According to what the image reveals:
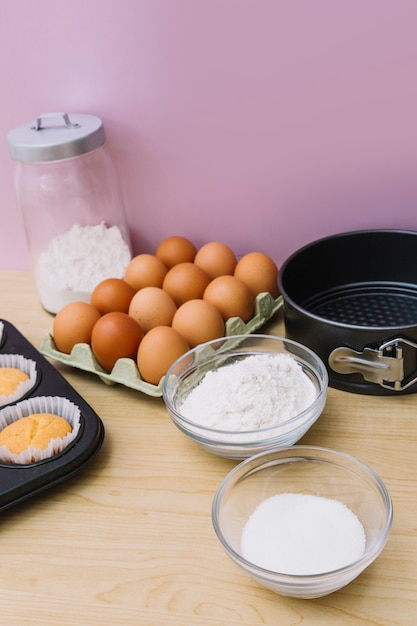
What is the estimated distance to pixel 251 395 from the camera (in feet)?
3.11

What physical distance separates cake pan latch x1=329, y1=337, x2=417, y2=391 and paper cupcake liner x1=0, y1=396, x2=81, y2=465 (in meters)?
0.37

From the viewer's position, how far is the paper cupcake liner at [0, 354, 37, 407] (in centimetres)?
104

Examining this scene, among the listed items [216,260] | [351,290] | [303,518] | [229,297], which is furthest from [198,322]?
[303,518]

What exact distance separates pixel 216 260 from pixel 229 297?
0.12 m

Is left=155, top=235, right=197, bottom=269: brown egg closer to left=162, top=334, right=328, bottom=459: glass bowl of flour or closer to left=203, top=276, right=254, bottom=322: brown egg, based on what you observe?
left=203, top=276, right=254, bottom=322: brown egg

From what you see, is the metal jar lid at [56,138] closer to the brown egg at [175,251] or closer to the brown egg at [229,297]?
the brown egg at [175,251]

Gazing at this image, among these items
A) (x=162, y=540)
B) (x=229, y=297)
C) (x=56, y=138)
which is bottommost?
(x=162, y=540)

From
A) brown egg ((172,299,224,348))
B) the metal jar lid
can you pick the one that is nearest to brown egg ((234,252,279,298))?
brown egg ((172,299,224,348))

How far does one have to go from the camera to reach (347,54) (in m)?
1.14

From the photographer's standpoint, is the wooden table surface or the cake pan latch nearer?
the wooden table surface

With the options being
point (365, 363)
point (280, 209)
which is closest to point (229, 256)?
point (280, 209)

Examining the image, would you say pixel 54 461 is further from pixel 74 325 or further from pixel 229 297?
pixel 229 297

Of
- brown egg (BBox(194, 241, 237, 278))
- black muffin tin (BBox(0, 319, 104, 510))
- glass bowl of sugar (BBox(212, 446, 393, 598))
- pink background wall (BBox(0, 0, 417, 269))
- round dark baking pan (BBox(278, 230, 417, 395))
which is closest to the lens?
glass bowl of sugar (BBox(212, 446, 393, 598))

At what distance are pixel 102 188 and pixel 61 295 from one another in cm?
21
